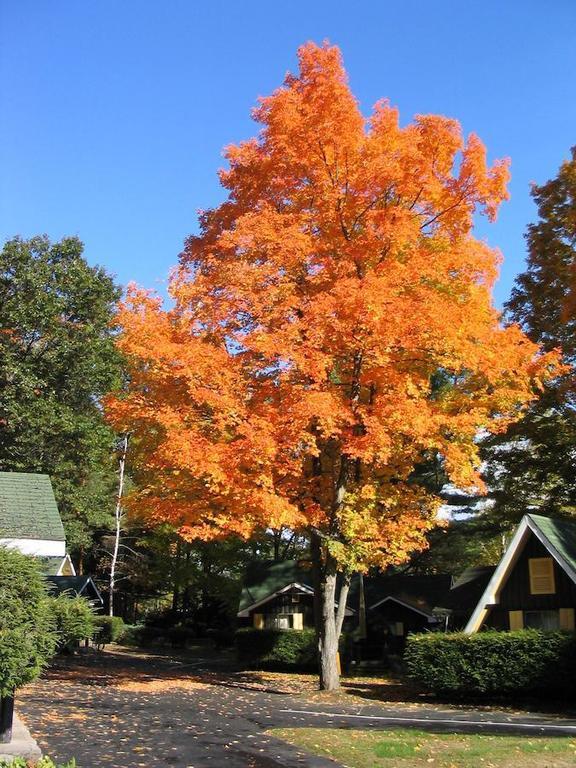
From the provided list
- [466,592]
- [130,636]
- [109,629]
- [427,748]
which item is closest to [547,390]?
[466,592]

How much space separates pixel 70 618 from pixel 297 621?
24.0 metres

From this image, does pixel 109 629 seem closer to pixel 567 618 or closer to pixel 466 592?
pixel 466 592

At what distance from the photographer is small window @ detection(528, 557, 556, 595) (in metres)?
20.1

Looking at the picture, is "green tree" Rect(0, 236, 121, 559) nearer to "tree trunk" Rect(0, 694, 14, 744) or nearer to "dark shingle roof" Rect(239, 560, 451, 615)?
"dark shingle roof" Rect(239, 560, 451, 615)

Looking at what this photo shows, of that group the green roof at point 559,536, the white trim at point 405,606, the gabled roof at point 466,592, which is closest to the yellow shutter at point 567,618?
the green roof at point 559,536

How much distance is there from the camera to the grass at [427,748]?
9133 mm

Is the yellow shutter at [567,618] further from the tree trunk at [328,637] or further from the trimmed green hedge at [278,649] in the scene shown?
the trimmed green hedge at [278,649]

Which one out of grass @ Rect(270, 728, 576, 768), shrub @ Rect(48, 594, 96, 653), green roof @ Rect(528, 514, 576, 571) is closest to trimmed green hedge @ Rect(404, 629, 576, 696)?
green roof @ Rect(528, 514, 576, 571)

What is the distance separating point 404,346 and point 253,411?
3927 millimetres

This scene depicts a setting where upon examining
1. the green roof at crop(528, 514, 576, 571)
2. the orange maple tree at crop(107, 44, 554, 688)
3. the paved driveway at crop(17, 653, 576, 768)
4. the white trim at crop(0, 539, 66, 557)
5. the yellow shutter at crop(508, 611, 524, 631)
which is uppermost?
the orange maple tree at crop(107, 44, 554, 688)

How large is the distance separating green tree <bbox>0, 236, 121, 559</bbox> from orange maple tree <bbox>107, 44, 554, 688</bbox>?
707 inches

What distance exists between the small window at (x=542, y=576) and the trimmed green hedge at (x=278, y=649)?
35.0ft

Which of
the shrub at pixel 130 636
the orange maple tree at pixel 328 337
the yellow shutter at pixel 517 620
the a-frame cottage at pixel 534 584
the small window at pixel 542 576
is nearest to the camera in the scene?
the orange maple tree at pixel 328 337

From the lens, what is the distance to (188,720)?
1253cm
